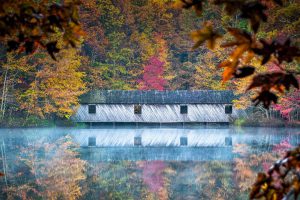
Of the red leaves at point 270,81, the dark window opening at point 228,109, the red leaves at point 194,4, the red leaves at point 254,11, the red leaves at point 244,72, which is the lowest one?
the red leaves at point 270,81

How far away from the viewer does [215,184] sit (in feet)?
54.1

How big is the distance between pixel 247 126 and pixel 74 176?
2622 centimetres

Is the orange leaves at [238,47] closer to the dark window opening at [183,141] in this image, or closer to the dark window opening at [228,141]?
the dark window opening at [228,141]

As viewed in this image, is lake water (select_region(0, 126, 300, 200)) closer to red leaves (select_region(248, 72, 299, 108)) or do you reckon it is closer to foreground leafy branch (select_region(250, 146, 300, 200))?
foreground leafy branch (select_region(250, 146, 300, 200))

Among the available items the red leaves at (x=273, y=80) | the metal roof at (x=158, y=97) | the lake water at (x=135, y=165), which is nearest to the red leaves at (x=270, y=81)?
the red leaves at (x=273, y=80)

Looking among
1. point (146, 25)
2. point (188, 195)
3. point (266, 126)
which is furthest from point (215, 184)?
point (146, 25)

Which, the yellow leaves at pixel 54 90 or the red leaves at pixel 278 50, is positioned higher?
the yellow leaves at pixel 54 90

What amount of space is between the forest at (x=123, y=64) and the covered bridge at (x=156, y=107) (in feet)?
5.11

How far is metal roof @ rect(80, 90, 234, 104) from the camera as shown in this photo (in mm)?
45688

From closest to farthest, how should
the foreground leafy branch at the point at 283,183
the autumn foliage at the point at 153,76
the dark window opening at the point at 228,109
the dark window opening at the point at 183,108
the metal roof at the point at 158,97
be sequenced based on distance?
1. the foreground leafy branch at the point at 283,183
2. the metal roof at the point at 158,97
3. the dark window opening at the point at 228,109
4. the dark window opening at the point at 183,108
5. the autumn foliage at the point at 153,76

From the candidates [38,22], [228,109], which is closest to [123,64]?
[228,109]

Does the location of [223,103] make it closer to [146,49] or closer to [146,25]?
[146,49]

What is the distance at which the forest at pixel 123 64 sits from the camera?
41.2m

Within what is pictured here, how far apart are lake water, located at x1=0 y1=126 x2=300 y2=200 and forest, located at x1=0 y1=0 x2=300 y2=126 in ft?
25.9
